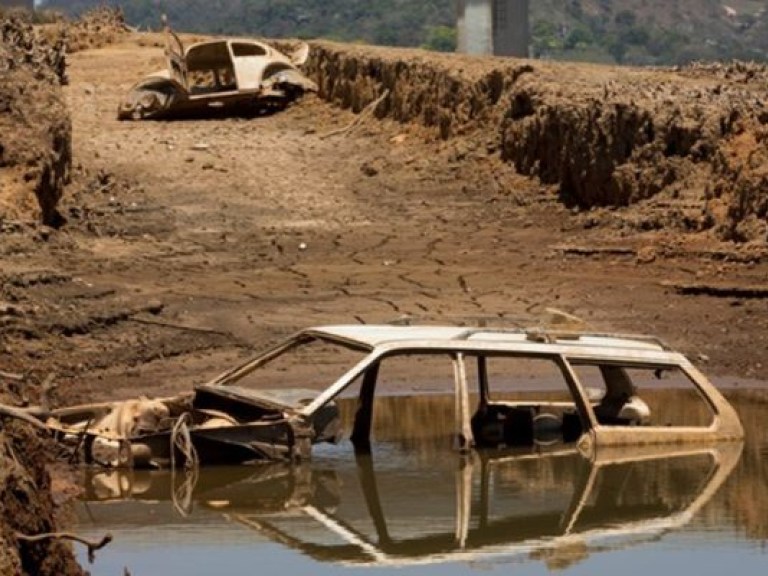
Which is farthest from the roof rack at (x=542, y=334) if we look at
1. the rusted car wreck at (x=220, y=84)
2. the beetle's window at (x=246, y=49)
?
the beetle's window at (x=246, y=49)

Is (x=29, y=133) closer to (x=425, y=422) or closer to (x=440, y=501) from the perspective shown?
(x=425, y=422)

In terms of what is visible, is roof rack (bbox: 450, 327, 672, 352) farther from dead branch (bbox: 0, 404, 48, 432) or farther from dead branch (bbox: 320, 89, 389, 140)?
dead branch (bbox: 320, 89, 389, 140)

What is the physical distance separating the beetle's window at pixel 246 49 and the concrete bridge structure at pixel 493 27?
10.8m

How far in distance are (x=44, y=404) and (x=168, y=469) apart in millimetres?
3309

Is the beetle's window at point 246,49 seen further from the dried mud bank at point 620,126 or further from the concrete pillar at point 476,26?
the concrete pillar at point 476,26

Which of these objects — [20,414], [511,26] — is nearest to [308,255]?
[20,414]

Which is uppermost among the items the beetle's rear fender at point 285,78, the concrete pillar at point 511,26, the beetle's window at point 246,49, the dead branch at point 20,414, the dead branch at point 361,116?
the dead branch at point 20,414

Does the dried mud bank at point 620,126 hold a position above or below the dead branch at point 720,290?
above

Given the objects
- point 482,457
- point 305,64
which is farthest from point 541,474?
point 305,64

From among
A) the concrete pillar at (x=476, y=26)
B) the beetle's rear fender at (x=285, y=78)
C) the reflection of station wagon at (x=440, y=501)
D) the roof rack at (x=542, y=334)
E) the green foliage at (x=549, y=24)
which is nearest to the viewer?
the reflection of station wagon at (x=440, y=501)

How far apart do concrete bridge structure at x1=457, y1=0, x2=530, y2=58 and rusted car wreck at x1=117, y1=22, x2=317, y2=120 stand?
10653 millimetres

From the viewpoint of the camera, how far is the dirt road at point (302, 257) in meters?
20.2

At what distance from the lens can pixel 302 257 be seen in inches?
963

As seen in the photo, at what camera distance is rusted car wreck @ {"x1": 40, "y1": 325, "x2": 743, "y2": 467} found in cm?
1545
